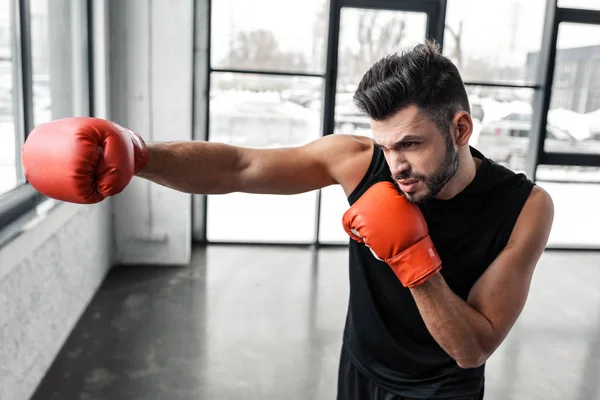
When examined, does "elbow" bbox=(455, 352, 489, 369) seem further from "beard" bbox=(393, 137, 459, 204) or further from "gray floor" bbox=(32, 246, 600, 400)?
"gray floor" bbox=(32, 246, 600, 400)

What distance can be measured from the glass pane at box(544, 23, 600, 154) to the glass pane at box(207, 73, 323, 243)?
196cm

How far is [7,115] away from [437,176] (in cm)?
189

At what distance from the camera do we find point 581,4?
4320 mm

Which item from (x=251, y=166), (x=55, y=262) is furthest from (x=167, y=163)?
(x=55, y=262)

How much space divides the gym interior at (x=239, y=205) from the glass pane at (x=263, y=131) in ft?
0.05

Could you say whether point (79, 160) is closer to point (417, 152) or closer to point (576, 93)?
point (417, 152)

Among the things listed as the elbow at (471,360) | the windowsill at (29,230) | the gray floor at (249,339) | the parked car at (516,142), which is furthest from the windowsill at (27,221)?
the parked car at (516,142)

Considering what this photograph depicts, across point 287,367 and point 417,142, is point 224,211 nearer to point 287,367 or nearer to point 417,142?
point 287,367

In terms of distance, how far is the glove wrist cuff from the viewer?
1.13 metres

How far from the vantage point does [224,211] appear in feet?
14.4

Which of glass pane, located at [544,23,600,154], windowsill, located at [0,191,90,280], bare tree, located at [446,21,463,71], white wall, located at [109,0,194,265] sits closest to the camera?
windowsill, located at [0,191,90,280]

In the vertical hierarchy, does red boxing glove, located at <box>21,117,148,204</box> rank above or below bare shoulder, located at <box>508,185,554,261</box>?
above

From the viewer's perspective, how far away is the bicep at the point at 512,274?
3.99ft

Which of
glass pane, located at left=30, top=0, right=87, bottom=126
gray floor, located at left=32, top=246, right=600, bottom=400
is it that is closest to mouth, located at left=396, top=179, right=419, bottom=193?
gray floor, located at left=32, top=246, right=600, bottom=400
